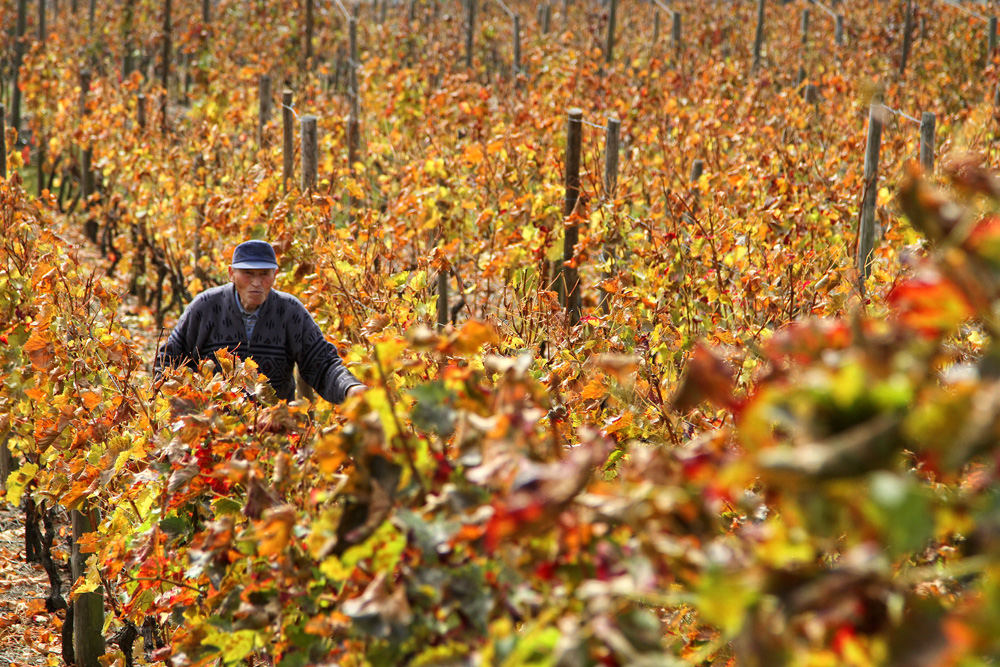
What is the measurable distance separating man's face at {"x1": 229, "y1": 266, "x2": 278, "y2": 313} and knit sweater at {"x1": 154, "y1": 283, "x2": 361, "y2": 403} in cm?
4

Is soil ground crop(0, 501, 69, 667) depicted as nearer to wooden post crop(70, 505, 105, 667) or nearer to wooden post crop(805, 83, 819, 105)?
wooden post crop(70, 505, 105, 667)

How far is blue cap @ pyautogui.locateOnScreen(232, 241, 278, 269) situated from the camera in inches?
133

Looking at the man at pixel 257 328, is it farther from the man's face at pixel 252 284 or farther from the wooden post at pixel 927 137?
the wooden post at pixel 927 137

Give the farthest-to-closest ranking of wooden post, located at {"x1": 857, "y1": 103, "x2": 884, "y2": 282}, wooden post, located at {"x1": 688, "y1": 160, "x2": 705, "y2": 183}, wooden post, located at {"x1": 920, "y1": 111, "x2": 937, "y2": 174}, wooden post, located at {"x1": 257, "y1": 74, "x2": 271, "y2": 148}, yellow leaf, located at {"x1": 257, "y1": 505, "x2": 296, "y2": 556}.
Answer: wooden post, located at {"x1": 257, "y1": 74, "x2": 271, "y2": 148} → wooden post, located at {"x1": 688, "y1": 160, "x2": 705, "y2": 183} → wooden post, located at {"x1": 920, "y1": 111, "x2": 937, "y2": 174} → wooden post, located at {"x1": 857, "y1": 103, "x2": 884, "y2": 282} → yellow leaf, located at {"x1": 257, "y1": 505, "x2": 296, "y2": 556}

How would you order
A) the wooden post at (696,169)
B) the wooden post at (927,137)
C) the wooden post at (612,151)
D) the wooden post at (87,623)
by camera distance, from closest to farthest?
the wooden post at (87,623), the wooden post at (927,137), the wooden post at (612,151), the wooden post at (696,169)

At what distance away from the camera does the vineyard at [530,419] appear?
2.35 ft

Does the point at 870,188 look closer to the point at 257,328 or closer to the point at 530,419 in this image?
the point at 257,328

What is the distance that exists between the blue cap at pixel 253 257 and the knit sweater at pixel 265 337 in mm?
166

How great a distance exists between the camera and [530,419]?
1.00 meters

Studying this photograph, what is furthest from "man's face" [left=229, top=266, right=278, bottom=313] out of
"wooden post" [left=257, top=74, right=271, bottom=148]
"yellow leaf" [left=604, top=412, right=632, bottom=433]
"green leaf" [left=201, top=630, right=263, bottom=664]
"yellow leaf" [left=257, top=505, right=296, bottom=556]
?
"wooden post" [left=257, top=74, right=271, bottom=148]

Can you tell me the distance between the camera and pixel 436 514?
1.06m

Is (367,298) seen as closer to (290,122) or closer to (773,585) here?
(290,122)

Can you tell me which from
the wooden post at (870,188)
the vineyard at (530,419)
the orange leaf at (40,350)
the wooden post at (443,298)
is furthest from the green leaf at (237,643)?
the wooden post at (443,298)

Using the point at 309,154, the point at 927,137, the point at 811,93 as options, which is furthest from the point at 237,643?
the point at 811,93
